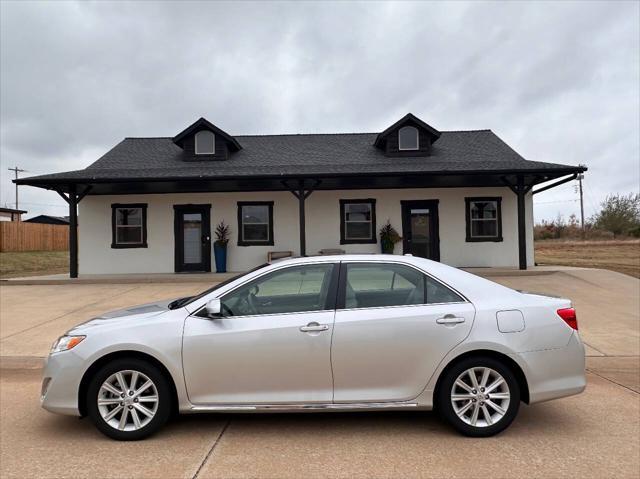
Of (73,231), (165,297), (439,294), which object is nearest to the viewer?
(439,294)

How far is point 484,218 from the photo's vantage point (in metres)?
15.7

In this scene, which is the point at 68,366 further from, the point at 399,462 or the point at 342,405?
the point at 399,462

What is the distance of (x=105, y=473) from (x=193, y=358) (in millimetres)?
936

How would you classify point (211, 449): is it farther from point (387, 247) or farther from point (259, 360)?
point (387, 247)

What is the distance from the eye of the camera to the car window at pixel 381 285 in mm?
3621

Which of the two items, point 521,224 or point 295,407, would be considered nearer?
point 295,407

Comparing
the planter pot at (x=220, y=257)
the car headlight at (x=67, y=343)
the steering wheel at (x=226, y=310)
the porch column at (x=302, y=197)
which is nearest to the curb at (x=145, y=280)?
the planter pot at (x=220, y=257)

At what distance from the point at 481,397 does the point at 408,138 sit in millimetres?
14345

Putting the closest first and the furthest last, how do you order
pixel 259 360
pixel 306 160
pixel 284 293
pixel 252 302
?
pixel 259 360
pixel 252 302
pixel 284 293
pixel 306 160

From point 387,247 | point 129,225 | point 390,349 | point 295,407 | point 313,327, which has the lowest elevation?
point 295,407

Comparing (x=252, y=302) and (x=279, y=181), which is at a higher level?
(x=279, y=181)

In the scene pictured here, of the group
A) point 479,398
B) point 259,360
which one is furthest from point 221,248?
point 479,398

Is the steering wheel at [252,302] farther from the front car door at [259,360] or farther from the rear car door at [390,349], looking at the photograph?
the rear car door at [390,349]

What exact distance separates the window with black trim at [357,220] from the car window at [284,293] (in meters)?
11.9
